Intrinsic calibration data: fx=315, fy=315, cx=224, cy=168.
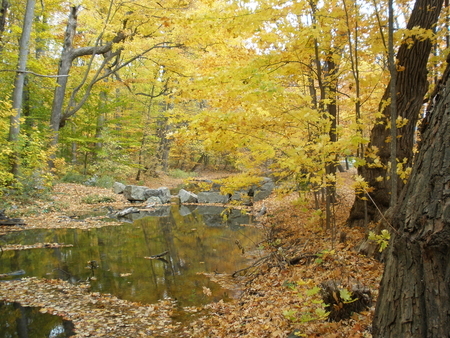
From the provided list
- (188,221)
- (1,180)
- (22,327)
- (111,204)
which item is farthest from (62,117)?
(22,327)

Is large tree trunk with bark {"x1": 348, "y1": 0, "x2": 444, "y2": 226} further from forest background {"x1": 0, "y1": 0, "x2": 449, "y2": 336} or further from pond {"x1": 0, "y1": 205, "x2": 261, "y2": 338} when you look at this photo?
pond {"x1": 0, "y1": 205, "x2": 261, "y2": 338}

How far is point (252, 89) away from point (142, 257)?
499 cm

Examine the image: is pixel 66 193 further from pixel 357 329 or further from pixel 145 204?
pixel 357 329

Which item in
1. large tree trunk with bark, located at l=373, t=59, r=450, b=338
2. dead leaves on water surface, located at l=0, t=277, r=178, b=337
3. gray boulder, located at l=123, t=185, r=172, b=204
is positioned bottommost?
dead leaves on water surface, located at l=0, t=277, r=178, b=337

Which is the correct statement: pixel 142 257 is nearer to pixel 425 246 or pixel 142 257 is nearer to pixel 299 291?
pixel 299 291

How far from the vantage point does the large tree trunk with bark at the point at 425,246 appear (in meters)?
1.61

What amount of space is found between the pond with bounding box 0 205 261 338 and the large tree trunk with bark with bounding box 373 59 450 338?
3891 mm

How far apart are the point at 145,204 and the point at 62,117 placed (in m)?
6.07

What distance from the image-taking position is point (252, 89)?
4453 millimetres

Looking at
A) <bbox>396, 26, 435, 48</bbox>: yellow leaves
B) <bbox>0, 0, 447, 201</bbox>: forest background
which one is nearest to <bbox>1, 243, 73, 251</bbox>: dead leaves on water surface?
<bbox>0, 0, 447, 201</bbox>: forest background

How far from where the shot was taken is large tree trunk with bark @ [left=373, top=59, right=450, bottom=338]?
5.29 feet

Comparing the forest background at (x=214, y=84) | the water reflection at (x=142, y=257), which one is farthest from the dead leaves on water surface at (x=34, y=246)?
the forest background at (x=214, y=84)

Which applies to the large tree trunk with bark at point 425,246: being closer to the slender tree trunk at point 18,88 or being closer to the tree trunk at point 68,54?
the slender tree trunk at point 18,88

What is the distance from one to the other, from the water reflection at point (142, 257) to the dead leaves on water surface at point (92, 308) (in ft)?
1.01
